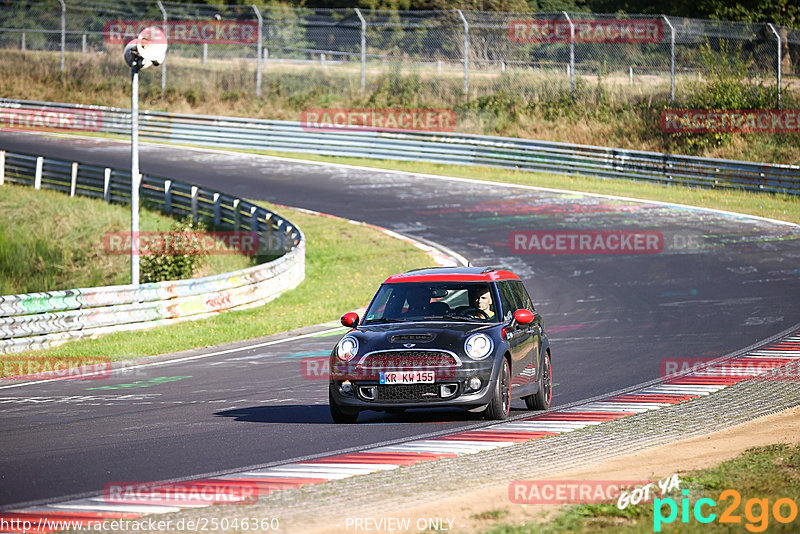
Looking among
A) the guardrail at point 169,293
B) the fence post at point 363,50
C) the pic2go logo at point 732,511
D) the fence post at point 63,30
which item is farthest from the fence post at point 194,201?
the pic2go logo at point 732,511

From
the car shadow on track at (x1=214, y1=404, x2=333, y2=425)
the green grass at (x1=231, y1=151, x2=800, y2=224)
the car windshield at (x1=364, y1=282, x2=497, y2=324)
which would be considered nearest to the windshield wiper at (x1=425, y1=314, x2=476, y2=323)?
the car windshield at (x1=364, y1=282, x2=497, y2=324)

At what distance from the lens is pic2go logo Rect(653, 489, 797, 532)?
6.45m

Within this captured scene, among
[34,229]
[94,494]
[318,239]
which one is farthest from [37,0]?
[94,494]

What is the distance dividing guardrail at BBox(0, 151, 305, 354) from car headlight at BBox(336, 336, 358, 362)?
304 inches

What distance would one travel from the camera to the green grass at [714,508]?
6328mm

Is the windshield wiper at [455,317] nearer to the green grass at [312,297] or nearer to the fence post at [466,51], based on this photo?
the green grass at [312,297]

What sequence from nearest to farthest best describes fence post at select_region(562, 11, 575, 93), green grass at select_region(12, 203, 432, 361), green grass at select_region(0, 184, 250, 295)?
green grass at select_region(12, 203, 432, 361)
green grass at select_region(0, 184, 250, 295)
fence post at select_region(562, 11, 575, 93)

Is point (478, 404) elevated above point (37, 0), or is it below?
below

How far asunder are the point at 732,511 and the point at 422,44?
36830mm

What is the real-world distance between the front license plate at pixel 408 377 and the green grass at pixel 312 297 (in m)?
7.35

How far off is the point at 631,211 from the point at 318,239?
29.9 ft

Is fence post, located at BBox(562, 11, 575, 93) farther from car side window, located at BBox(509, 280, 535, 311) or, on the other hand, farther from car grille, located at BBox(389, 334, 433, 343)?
car grille, located at BBox(389, 334, 433, 343)

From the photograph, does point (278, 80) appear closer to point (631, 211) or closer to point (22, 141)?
point (22, 141)

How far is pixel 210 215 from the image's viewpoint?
31.1 meters
